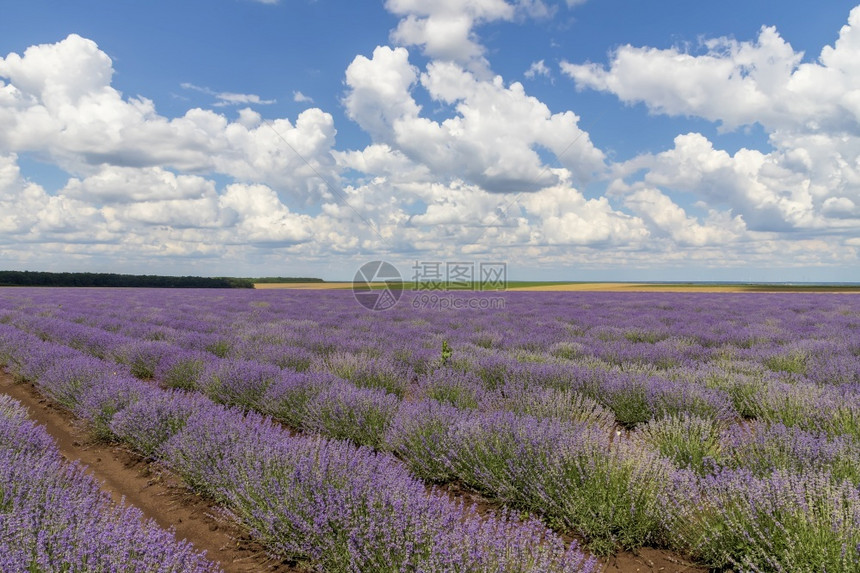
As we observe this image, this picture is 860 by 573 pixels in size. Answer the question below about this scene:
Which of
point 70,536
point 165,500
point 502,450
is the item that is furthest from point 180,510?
point 502,450

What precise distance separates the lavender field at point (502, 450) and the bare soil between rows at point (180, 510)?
0.10 metres

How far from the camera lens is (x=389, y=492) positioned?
8.02 feet

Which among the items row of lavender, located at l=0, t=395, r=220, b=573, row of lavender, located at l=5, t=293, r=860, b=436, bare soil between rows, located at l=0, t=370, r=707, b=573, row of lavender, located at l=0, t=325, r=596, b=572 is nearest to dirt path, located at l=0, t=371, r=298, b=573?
bare soil between rows, located at l=0, t=370, r=707, b=573

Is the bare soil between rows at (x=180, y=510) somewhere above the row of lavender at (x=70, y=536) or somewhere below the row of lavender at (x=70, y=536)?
below

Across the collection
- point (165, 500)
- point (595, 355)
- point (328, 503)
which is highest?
point (328, 503)

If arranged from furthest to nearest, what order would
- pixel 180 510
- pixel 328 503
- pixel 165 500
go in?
pixel 165 500, pixel 180 510, pixel 328 503

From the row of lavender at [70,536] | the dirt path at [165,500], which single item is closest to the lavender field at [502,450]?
the dirt path at [165,500]

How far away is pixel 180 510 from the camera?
3.29 m

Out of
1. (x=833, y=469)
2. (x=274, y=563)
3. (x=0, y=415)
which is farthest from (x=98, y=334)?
(x=833, y=469)

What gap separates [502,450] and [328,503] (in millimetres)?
1357

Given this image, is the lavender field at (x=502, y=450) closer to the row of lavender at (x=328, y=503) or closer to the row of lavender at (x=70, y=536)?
the row of lavender at (x=328, y=503)

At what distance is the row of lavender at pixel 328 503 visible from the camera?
2.00 metres

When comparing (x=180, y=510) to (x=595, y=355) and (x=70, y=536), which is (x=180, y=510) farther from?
(x=595, y=355)

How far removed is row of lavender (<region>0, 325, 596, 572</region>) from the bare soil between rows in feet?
0.37
